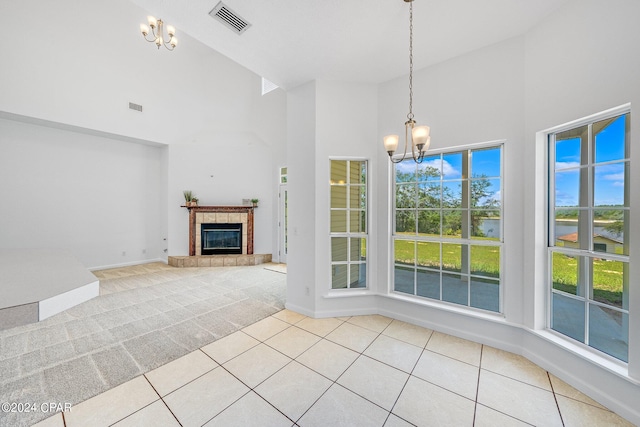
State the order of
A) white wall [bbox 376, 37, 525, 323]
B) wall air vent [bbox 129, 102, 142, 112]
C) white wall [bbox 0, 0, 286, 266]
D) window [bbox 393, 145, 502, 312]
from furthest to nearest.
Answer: wall air vent [bbox 129, 102, 142, 112] < white wall [bbox 0, 0, 286, 266] < window [bbox 393, 145, 502, 312] < white wall [bbox 376, 37, 525, 323]

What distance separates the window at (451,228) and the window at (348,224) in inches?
17.8

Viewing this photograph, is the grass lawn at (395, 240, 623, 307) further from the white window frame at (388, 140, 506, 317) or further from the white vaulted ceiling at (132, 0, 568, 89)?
the white vaulted ceiling at (132, 0, 568, 89)

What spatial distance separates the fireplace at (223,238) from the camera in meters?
6.33

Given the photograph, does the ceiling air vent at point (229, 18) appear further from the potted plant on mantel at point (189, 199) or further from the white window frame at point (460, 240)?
the potted plant on mantel at point (189, 199)

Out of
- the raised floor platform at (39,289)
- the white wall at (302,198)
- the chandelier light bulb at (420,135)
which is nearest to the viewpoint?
the raised floor platform at (39,289)

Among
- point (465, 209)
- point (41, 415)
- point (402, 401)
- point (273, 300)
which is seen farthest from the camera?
point (273, 300)

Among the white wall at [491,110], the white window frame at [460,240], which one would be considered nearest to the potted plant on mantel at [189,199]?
the white window frame at [460,240]

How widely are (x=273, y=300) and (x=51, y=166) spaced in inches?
212

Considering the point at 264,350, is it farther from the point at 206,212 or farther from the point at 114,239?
the point at 114,239

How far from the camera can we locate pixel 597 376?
5.92 feet

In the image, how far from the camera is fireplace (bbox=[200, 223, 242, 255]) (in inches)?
249

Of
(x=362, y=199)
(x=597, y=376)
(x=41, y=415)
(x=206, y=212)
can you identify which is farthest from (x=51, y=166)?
(x=597, y=376)

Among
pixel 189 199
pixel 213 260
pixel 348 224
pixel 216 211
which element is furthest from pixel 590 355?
pixel 189 199

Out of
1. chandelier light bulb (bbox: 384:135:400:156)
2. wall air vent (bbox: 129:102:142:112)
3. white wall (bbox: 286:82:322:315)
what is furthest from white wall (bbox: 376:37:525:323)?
wall air vent (bbox: 129:102:142:112)
